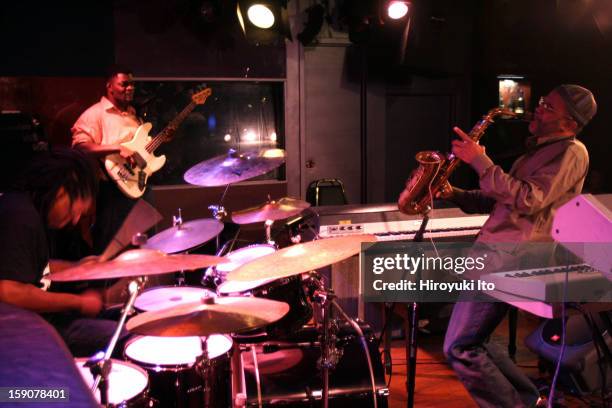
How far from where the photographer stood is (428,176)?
315cm

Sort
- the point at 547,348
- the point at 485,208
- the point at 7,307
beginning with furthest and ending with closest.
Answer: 1. the point at 547,348
2. the point at 485,208
3. the point at 7,307

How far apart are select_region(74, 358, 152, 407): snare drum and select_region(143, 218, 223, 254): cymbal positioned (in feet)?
2.65

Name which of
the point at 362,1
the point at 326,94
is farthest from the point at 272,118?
the point at 362,1

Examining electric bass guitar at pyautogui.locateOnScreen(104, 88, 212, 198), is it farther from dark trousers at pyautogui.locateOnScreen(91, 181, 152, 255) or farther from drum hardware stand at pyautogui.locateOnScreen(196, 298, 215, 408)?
drum hardware stand at pyautogui.locateOnScreen(196, 298, 215, 408)

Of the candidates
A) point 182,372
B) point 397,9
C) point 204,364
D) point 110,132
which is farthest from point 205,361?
point 397,9

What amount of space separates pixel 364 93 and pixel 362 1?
120cm

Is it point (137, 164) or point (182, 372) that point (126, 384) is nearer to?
point (182, 372)

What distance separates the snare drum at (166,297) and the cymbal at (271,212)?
2.17ft

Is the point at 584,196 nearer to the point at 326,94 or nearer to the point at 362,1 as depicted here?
the point at 362,1

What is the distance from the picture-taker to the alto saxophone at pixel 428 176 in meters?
3.11

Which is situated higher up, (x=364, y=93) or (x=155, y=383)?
(x=364, y=93)

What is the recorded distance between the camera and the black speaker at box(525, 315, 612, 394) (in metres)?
3.34

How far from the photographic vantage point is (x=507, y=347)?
4.28m

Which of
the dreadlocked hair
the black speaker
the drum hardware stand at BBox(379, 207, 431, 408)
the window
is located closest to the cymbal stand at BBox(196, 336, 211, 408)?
the dreadlocked hair
